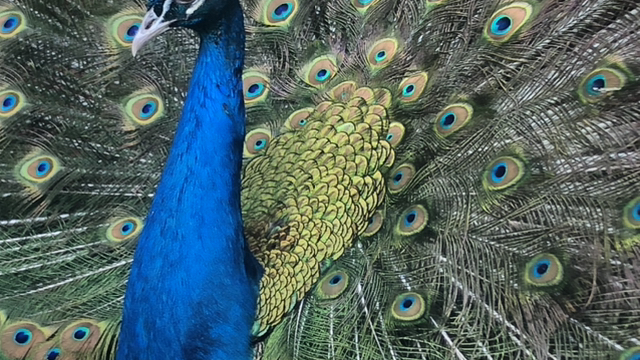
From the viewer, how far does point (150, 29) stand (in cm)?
95

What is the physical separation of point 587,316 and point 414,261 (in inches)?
11.5

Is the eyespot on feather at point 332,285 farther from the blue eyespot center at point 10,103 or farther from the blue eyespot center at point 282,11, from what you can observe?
the blue eyespot center at point 10,103

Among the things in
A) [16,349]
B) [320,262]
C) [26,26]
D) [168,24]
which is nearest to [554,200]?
[320,262]

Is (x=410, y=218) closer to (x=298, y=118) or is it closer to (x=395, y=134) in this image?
(x=395, y=134)

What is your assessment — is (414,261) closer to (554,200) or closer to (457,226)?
(457,226)

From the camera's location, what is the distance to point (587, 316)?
1014mm

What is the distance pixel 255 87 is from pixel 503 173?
0.65 metres

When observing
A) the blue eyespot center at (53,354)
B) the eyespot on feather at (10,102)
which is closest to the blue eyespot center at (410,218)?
the blue eyespot center at (53,354)

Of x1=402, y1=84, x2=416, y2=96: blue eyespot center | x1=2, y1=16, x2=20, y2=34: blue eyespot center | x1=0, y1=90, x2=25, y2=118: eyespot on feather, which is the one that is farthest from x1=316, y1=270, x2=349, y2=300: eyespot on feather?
x1=2, y1=16, x2=20, y2=34: blue eyespot center

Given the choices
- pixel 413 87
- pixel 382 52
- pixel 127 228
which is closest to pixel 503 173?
pixel 413 87

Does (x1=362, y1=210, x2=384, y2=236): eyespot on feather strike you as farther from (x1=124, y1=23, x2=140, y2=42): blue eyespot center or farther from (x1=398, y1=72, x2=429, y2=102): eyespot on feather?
(x1=124, y1=23, x2=140, y2=42): blue eyespot center

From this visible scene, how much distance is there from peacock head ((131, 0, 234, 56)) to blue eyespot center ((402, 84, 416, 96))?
1.50 ft

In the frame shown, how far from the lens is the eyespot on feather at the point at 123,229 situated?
56.5 inches

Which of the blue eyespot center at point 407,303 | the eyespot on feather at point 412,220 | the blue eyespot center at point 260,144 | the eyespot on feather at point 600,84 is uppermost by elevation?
the blue eyespot center at point 260,144
